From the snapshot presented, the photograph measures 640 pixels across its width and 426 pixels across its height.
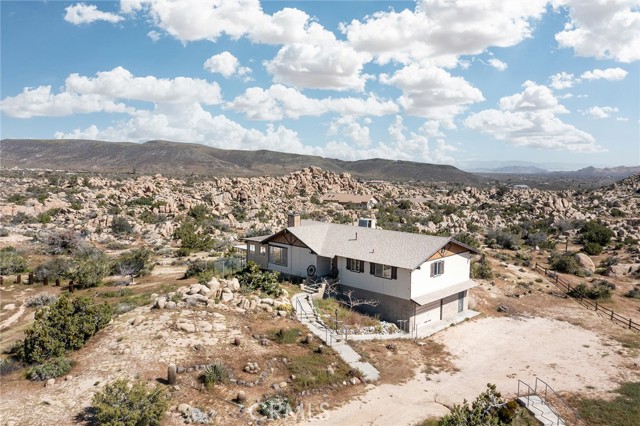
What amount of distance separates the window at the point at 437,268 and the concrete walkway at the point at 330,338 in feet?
23.7

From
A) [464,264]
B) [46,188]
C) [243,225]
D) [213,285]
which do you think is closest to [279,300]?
[213,285]

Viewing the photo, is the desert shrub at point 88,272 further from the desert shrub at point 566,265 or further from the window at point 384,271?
the desert shrub at point 566,265

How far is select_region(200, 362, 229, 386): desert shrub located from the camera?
15.7m

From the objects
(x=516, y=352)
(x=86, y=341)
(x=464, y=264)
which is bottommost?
(x=516, y=352)

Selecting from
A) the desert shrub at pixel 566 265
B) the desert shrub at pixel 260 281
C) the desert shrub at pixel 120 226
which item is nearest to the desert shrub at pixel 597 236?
the desert shrub at pixel 566 265

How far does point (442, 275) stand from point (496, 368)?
21.7 ft

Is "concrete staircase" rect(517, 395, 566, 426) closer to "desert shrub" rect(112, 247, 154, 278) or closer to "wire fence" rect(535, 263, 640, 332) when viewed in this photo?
"wire fence" rect(535, 263, 640, 332)

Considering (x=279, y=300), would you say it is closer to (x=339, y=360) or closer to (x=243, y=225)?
(x=339, y=360)

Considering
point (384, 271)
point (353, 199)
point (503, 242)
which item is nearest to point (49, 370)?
point (384, 271)

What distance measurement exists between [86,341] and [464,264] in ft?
68.3

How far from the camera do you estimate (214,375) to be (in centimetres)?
1576

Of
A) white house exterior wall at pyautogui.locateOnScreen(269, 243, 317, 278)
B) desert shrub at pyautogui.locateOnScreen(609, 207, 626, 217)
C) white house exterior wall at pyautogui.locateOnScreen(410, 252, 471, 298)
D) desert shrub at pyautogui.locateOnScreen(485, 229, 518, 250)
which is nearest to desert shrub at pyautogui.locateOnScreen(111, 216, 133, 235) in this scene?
white house exterior wall at pyautogui.locateOnScreen(269, 243, 317, 278)

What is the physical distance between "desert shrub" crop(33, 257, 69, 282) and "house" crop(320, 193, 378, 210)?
54.9m

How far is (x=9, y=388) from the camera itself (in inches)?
593
